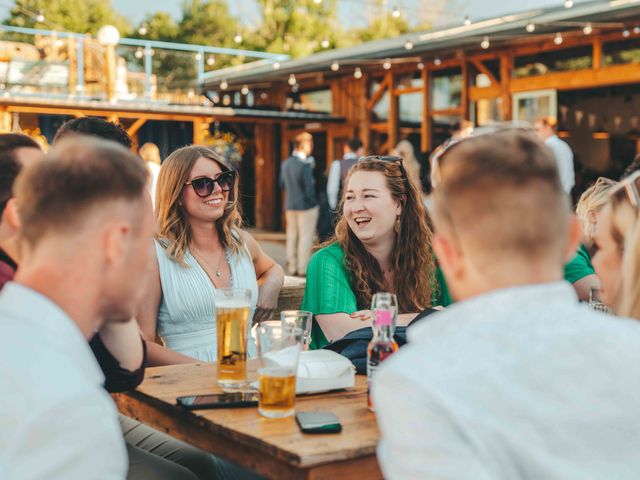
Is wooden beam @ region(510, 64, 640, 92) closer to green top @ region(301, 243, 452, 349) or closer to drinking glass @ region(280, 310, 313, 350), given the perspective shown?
green top @ region(301, 243, 452, 349)

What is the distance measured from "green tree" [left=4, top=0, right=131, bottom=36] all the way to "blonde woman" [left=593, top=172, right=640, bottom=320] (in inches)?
1328

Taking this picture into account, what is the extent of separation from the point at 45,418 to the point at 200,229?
6.97 feet

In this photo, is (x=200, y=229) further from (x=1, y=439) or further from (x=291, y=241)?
(x=291, y=241)

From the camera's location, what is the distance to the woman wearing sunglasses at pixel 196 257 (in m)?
3.05

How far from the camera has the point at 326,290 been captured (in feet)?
9.85

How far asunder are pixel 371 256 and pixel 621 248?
1.51 metres

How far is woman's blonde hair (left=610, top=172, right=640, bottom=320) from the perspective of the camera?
1.57 meters

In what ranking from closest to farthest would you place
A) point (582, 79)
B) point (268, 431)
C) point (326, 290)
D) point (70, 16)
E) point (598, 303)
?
point (268, 431), point (598, 303), point (326, 290), point (582, 79), point (70, 16)

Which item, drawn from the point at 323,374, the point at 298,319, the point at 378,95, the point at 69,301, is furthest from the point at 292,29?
the point at 69,301

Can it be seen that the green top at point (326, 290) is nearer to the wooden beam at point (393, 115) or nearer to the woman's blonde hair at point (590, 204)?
the woman's blonde hair at point (590, 204)

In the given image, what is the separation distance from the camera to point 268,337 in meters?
1.96

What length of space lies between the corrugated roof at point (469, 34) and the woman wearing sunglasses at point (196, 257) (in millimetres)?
7028

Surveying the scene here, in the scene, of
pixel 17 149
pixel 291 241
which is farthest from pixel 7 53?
pixel 17 149

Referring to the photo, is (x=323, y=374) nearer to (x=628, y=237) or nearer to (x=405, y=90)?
(x=628, y=237)
